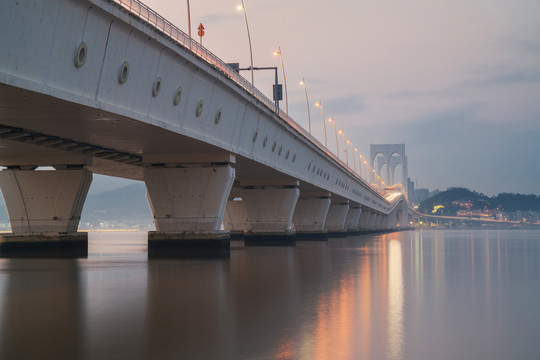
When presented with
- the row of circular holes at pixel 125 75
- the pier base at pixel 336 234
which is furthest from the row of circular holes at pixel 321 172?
the row of circular holes at pixel 125 75

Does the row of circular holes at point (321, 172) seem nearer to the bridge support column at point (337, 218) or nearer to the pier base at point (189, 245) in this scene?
the bridge support column at point (337, 218)

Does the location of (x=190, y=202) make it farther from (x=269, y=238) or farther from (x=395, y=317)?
(x=395, y=317)

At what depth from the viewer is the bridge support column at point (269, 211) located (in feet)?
192

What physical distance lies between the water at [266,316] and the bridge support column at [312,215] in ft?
164

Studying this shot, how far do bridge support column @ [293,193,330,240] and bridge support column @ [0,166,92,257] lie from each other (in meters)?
41.1

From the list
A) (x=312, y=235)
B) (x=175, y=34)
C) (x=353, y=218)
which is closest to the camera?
(x=175, y=34)

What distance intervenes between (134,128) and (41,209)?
1400 centimetres

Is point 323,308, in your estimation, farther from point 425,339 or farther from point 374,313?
point 425,339

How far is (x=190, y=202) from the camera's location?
37594mm

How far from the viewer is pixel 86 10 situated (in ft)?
67.3

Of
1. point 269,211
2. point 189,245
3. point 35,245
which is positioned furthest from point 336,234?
point 35,245

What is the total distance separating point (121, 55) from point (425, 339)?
15459 millimetres

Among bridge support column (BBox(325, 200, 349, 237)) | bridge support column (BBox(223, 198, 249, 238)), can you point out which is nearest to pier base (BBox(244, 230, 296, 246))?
bridge support column (BBox(223, 198, 249, 238))

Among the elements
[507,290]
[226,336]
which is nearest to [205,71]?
[507,290]
